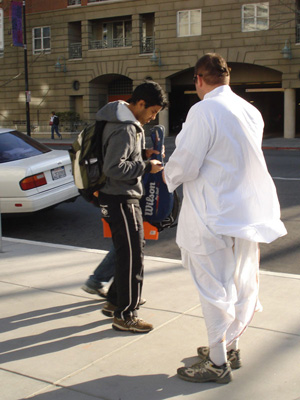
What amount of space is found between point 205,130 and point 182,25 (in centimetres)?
3210

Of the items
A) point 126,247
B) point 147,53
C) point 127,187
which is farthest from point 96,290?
point 147,53

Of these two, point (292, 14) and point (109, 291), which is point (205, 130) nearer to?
point (109, 291)

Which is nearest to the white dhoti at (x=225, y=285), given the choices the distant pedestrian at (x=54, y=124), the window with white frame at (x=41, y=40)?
the distant pedestrian at (x=54, y=124)

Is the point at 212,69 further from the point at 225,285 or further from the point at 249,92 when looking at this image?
the point at 249,92

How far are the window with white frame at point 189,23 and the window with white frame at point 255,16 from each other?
291 centimetres

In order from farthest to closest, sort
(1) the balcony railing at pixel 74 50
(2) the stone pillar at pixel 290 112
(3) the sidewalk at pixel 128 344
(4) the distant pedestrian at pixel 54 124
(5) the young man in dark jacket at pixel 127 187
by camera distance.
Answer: (1) the balcony railing at pixel 74 50, (4) the distant pedestrian at pixel 54 124, (2) the stone pillar at pixel 290 112, (5) the young man in dark jacket at pixel 127 187, (3) the sidewalk at pixel 128 344

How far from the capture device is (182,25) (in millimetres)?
33469

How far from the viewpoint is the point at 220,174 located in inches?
124

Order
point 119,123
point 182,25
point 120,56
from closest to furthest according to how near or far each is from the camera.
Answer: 1. point 119,123
2. point 182,25
3. point 120,56

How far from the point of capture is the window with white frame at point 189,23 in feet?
108

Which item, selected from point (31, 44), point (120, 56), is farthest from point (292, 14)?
point (31, 44)

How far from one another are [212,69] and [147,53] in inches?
1299

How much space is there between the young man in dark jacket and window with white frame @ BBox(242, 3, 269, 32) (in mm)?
29140

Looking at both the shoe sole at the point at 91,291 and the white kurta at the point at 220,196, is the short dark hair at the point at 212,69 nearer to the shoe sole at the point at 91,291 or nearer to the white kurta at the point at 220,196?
the white kurta at the point at 220,196
